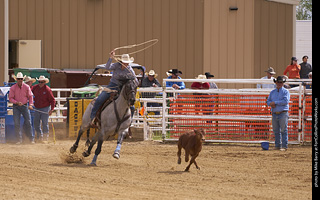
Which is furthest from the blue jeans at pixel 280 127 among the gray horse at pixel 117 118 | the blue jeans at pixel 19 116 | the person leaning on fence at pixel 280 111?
the blue jeans at pixel 19 116

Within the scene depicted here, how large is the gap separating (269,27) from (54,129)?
16127 mm

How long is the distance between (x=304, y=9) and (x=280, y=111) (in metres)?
57.3

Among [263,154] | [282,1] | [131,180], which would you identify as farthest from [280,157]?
[282,1]

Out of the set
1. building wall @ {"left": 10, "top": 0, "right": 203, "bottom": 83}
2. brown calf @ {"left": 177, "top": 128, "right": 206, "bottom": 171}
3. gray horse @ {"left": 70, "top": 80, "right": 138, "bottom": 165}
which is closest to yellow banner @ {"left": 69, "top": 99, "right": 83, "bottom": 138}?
gray horse @ {"left": 70, "top": 80, "right": 138, "bottom": 165}

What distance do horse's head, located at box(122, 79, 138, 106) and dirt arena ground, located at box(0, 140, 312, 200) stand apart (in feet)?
4.24

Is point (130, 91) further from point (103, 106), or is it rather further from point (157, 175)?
point (157, 175)

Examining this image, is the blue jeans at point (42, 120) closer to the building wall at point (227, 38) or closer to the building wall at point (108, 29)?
the building wall at point (108, 29)

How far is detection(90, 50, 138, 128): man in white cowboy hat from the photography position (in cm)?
1358

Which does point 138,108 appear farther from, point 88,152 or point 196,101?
point 88,152

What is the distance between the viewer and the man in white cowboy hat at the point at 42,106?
734 inches

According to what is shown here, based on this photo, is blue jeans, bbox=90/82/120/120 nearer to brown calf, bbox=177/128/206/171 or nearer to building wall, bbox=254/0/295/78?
brown calf, bbox=177/128/206/171

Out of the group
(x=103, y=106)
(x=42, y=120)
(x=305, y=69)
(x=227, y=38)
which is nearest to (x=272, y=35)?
(x=227, y=38)

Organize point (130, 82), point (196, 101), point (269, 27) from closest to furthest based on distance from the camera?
point (130, 82) → point (196, 101) → point (269, 27)

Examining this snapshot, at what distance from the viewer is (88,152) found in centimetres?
1388
